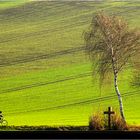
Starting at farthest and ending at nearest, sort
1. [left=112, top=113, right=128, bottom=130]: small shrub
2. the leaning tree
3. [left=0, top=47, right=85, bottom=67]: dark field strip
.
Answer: [left=0, top=47, right=85, bottom=67]: dark field strip, the leaning tree, [left=112, top=113, right=128, bottom=130]: small shrub

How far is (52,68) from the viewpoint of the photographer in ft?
196

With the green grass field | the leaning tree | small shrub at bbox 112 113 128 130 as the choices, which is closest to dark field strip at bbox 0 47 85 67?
the green grass field

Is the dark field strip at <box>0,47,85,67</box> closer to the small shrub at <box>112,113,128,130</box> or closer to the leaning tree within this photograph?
the leaning tree

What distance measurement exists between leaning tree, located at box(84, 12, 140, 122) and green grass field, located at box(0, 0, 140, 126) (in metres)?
3.01

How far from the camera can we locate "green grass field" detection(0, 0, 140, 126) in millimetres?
44778

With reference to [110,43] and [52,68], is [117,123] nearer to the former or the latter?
[110,43]

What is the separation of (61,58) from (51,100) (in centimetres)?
1462

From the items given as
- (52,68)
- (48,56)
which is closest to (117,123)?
(52,68)

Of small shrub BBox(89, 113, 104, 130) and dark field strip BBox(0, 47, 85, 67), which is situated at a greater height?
dark field strip BBox(0, 47, 85, 67)

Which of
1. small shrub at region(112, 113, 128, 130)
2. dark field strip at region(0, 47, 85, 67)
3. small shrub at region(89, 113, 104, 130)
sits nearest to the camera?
small shrub at region(112, 113, 128, 130)

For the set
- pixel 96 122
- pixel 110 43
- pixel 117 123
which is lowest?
pixel 117 123

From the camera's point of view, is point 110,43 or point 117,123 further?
point 110,43

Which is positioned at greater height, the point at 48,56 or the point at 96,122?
the point at 48,56

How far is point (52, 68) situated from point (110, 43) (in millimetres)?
22525
